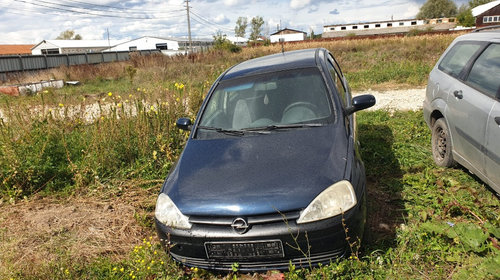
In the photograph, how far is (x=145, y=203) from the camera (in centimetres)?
429

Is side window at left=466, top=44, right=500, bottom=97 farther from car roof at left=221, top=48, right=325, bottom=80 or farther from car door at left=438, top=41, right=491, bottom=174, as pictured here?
car roof at left=221, top=48, right=325, bottom=80

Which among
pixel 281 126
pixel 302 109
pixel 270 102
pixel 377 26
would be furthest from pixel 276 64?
pixel 377 26

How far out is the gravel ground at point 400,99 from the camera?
834 centimetres

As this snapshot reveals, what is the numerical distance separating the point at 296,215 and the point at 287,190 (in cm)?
19

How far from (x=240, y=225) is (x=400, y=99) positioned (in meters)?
8.47

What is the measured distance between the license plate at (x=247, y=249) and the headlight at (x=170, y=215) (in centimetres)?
25

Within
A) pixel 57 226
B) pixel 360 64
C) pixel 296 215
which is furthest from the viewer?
pixel 360 64

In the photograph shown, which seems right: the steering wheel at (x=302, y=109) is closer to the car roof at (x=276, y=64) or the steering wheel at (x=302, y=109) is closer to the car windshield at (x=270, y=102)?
the car windshield at (x=270, y=102)

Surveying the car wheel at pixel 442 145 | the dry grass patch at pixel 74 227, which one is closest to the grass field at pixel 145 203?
the dry grass patch at pixel 74 227

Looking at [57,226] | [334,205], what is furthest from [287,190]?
[57,226]

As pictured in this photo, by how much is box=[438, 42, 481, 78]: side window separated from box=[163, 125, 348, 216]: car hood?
2198 millimetres

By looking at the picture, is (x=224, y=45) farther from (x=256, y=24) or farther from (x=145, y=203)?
(x=256, y=24)

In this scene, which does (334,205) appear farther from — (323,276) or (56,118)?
(56,118)

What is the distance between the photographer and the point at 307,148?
2.93 m
